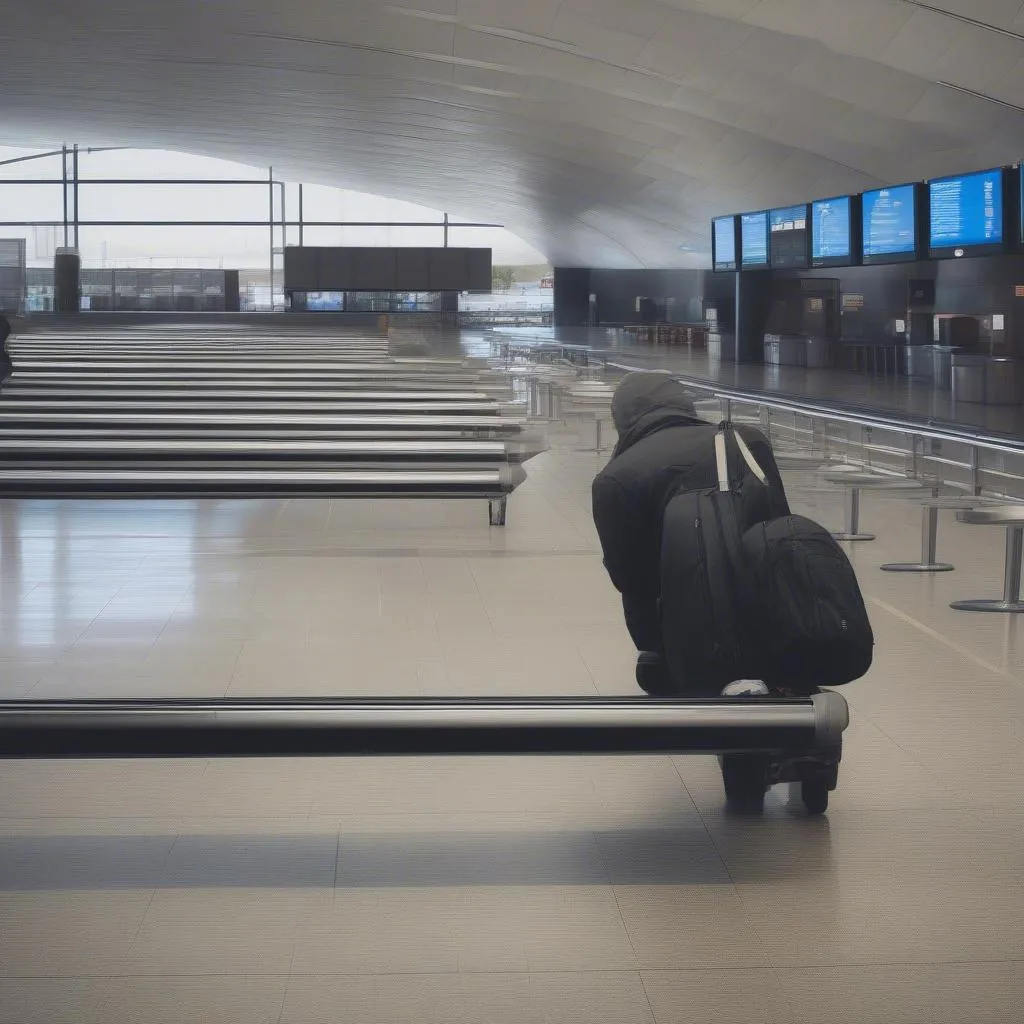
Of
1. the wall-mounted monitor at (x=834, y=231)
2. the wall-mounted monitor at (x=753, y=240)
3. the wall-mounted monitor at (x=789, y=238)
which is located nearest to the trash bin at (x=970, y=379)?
the wall-mounted monitor at (x=834, y=231)

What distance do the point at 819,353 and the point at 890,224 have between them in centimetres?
526

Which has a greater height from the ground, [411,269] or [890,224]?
[411,269]

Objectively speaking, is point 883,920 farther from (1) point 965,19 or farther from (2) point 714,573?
(1) point 965,19

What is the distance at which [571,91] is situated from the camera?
26.6 metres

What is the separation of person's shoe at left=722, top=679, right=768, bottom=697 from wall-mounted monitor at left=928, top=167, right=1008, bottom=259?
15449 mm

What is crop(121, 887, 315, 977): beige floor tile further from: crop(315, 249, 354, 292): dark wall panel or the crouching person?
crop(315, 249, 354, 292): dark wall panel

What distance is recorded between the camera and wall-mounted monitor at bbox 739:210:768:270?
1085 inches

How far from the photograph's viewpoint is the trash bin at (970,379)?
17.6 meters

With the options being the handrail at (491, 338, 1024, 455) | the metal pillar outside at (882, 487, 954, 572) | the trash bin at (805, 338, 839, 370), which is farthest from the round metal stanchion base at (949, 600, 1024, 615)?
the trash bin at (805, 338, 839, 370)

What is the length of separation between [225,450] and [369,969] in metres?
4.99

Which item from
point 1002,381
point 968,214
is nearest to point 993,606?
point 1002,381

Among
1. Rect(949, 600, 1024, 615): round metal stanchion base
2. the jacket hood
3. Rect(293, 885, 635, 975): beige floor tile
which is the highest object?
the jacket hood

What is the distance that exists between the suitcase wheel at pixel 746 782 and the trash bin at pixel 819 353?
23545 mm

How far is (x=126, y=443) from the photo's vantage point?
7363 millimetres
